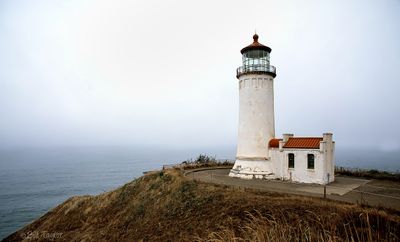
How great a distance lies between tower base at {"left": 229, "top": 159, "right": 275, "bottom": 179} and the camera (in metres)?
19.7

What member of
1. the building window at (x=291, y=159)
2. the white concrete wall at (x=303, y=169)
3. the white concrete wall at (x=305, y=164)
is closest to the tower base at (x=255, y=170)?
the white concrete wall at (x=305, y=164)

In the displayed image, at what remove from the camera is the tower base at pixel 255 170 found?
774 inches

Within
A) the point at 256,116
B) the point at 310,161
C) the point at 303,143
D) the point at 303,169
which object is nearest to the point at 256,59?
the point at 256,116

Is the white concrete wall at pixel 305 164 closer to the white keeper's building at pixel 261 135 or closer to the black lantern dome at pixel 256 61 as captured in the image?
the white keeper's building at pixel 261 135

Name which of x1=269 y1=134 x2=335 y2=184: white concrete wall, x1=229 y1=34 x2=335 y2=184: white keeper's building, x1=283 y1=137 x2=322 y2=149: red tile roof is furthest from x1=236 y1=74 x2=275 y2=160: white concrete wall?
x1=283 y1=137 x2=322 y2=149: red tile roof

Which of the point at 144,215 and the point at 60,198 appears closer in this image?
the point at 144,215

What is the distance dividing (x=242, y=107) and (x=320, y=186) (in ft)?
27.7

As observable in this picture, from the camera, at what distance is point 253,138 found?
20281 millimetres

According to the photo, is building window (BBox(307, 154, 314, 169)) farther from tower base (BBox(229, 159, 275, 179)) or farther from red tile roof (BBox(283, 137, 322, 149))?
tower base (BBox(229, 159, 275, 179))

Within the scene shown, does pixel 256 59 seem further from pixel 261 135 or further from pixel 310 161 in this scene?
pixel 310 161

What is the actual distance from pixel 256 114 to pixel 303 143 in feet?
14.0

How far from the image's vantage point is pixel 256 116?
20.4m

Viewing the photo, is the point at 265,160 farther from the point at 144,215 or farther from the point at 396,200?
the point at 144,215

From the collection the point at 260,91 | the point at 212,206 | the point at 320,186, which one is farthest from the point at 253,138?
the point at 212,206
